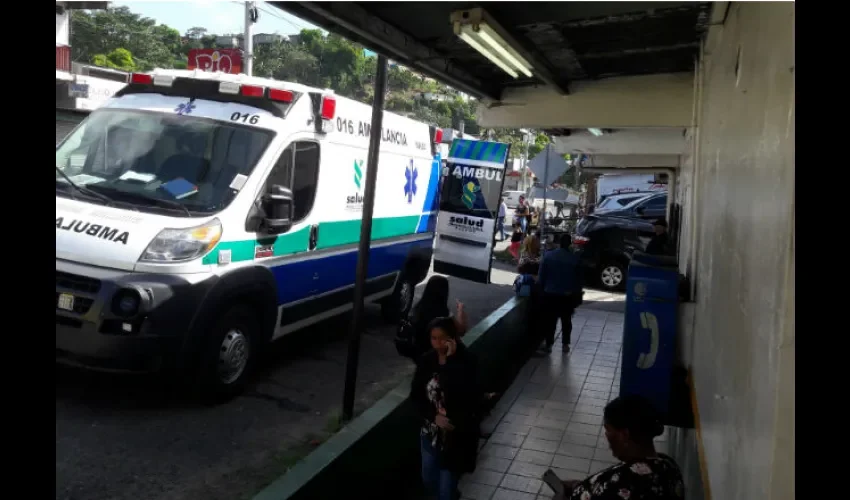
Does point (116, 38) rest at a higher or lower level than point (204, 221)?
higher

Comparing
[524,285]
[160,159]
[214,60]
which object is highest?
[214,60]

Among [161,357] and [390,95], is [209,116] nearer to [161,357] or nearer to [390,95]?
[161,357]

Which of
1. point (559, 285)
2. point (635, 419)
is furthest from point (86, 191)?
point (559, 285)

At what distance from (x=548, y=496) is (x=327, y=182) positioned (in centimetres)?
386

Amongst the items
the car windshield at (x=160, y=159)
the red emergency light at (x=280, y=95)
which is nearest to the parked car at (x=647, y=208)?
the red emergency light at (x=280, y=95)

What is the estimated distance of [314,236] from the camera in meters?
7.09

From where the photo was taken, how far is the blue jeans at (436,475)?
407 centimetres

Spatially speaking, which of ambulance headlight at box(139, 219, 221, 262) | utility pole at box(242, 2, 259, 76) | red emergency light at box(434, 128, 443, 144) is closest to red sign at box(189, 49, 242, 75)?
utility pole at box(242, 2, 259, 76)

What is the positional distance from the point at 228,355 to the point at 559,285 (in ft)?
14.8

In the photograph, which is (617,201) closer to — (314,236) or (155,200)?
(314,236)

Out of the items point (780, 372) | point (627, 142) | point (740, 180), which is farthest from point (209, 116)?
point (627, 142)

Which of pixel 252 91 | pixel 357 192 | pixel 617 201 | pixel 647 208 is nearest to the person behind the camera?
pixel 252 91

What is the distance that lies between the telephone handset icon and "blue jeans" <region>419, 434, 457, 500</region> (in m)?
1.53

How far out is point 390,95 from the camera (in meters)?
62.1
